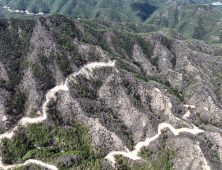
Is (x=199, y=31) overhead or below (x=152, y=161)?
overhead

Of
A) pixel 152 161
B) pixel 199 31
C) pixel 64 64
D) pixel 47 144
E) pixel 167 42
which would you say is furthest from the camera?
pixel 199 31

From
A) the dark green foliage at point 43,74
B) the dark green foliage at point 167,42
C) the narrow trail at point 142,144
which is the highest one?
the dark green foliage at point 167,42

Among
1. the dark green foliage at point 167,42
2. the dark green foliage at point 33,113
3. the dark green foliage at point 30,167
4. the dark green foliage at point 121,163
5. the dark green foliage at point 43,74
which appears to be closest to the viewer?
the dark green foliage at point 30,167

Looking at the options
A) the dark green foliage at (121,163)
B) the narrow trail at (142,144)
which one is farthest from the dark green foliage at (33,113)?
the dark green foliage at (121,163)

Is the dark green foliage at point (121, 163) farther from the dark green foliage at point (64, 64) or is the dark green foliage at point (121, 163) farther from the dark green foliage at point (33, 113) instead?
the dark green foliage at point (64, 64)

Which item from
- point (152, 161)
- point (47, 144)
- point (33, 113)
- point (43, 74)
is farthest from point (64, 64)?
point (152, 161)

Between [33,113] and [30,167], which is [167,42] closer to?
[33,113]

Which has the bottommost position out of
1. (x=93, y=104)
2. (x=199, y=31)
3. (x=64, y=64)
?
(x=93, y=104)

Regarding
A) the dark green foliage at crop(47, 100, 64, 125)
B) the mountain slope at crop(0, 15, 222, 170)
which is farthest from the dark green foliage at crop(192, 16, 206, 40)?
the dark green foliage at crop(47, 100, 64, 125)
